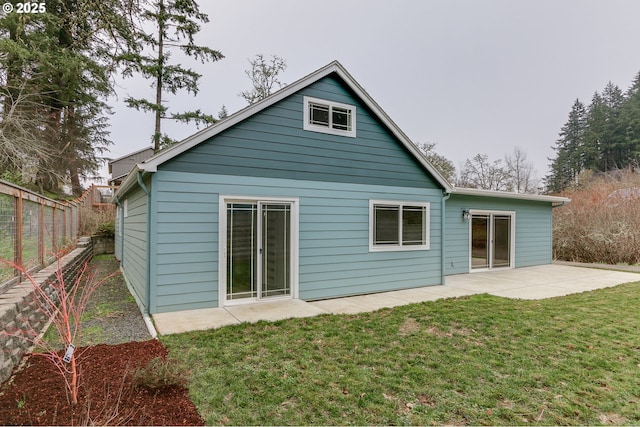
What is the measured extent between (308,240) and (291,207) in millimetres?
741

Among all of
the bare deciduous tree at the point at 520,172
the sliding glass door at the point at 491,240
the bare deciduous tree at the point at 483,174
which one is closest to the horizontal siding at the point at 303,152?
the sliding glass door at the point at 491,240

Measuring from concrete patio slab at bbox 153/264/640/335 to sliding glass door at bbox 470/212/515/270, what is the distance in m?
0.45

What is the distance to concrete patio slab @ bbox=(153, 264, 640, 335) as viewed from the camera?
4.97 meters

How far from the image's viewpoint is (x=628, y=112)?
94.3 feet

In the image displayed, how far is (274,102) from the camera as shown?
6.07m

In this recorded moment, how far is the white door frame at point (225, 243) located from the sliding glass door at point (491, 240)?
656 centimetres

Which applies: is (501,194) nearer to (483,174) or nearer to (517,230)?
(517,230)

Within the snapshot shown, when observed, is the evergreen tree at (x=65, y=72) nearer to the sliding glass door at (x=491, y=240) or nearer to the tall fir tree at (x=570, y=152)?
the sliding glass door at (x=491, y=240)

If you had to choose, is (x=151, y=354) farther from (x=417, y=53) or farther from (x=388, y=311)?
(x=417, y=53)

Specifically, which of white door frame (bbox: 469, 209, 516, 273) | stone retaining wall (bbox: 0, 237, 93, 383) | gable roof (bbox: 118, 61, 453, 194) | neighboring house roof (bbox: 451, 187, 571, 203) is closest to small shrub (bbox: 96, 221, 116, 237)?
gable roof (bbox: 118, 61, 453, 194)

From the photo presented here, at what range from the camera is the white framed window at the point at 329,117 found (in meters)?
6.49

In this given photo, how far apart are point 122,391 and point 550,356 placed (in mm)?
4482

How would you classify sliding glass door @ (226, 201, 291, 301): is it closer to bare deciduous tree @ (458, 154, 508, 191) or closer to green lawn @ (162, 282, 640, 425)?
green lawn @ (162, 282, 640, 425)

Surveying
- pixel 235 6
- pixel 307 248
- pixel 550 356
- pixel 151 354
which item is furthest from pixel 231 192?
pixel 550 356
